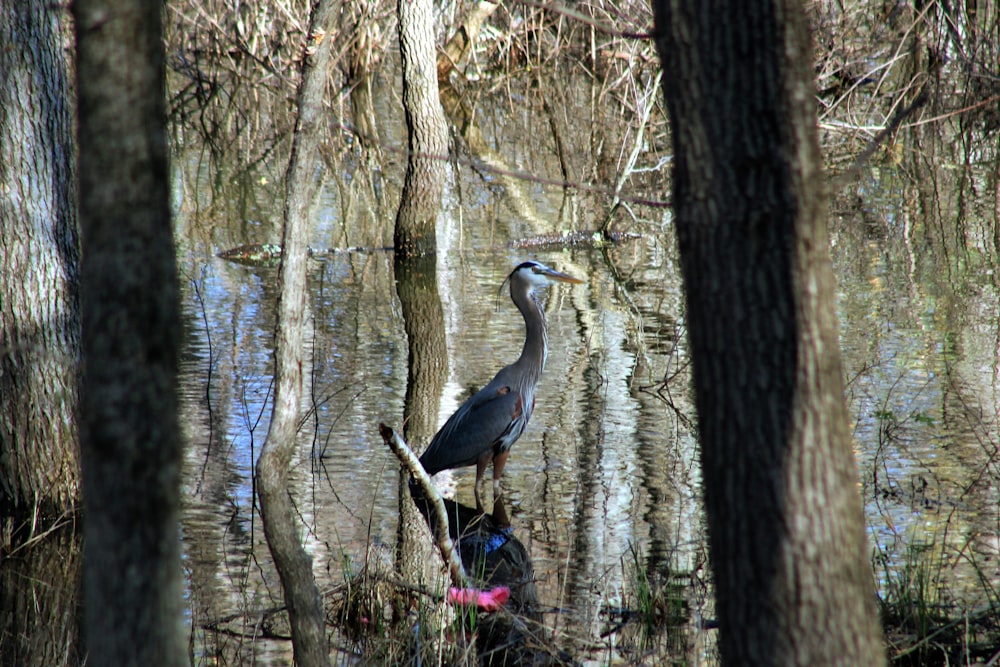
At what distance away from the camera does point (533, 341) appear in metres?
6.91

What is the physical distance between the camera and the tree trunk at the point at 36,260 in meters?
5.15

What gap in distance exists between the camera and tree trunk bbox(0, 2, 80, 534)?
5152 millimetres

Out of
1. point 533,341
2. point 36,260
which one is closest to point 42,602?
point 36,260

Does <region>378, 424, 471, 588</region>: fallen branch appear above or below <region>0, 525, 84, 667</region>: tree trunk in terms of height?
above

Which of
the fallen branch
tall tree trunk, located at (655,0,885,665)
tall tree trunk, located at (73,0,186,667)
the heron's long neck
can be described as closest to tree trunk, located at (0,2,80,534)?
the fallen branch

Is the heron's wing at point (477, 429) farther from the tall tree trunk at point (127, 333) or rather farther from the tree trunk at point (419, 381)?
the tall tree trunk at point (127, 333)

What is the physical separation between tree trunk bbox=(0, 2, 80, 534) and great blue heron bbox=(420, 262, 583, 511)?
6.74 ft

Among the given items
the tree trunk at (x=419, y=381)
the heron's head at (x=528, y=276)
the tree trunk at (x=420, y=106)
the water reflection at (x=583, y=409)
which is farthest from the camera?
the tree trunk at (x=420, y=106)

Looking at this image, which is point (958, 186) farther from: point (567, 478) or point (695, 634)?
point (695, 634)

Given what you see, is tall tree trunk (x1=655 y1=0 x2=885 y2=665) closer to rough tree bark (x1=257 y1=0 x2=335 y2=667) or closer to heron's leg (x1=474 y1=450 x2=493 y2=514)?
rough tree bark (x1=257 y1=0 x2=335 y2=667)

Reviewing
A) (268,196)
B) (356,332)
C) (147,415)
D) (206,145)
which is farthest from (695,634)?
(206,145)

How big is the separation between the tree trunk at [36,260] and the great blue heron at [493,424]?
2054 mm

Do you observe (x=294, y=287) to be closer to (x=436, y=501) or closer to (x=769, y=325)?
(x=436, y=501)

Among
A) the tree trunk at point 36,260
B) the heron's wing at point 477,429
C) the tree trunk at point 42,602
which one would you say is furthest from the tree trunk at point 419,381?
the tree trunk at point 36,260
